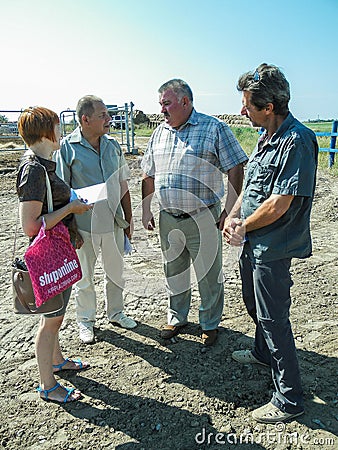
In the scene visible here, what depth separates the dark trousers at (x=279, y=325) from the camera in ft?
7.60

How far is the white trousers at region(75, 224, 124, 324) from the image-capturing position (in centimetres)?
338

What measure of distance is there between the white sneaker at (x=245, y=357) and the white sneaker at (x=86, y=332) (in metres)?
1.16

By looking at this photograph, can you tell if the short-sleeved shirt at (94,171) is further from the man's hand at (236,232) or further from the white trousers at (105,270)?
the man's hand at (236,232)

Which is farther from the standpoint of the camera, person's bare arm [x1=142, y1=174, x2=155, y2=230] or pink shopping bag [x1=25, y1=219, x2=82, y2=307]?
person's bare arm [x1=142, y1=174, x2=155, y2=230]

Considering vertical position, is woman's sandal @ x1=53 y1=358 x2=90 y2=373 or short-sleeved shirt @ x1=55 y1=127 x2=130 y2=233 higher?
short-sleeved shirt @ x1=55 y1=127 x2=130 y2=233

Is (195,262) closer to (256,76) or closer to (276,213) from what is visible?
(276,213)

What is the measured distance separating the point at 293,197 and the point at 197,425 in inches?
57.0

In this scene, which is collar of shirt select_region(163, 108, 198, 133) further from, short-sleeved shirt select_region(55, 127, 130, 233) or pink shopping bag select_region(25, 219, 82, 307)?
pink shopping bag select_region(25, 219, 82, 307)

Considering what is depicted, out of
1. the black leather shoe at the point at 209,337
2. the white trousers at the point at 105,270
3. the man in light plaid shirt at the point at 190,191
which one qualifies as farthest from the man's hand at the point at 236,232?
the white trousers at the point at 105,270

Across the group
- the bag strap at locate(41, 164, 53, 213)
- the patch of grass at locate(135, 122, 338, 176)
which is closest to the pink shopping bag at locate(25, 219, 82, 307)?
the bag strap at locate(41, 164, 53, 213)

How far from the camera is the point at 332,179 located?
10742 mm

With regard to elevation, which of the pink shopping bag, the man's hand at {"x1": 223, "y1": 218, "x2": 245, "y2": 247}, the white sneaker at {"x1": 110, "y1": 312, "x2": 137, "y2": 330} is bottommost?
the white sneaker at {"x1": 110, "y1": 312, "x2": 137, "y2": 330}

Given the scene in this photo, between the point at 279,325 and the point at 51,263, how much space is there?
1341mm

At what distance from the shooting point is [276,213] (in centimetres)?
217
